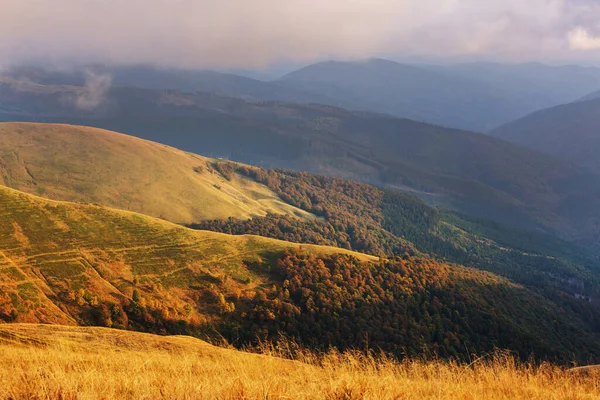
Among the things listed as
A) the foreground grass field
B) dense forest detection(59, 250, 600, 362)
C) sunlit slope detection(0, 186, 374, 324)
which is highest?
the foreground grass field

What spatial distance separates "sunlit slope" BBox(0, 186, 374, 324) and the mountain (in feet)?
0.84

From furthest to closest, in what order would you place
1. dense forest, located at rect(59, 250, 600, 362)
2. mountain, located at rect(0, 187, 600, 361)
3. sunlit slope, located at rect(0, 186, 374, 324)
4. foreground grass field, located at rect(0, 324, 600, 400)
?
dense forest, located at rect(59, 250, 600, 362) < mountain, located at rect(0, 187, 600, 361) < sunlit slope, located at rect(0, 186, 374, 324) < foreground grass field, located at rect(0, 324, 600, 400)

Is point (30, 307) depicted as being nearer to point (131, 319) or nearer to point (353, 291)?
point (131, 319)

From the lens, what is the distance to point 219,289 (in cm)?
9044

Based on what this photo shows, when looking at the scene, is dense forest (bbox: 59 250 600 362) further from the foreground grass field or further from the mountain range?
the foreground grass field

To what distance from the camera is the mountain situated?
2896 inches

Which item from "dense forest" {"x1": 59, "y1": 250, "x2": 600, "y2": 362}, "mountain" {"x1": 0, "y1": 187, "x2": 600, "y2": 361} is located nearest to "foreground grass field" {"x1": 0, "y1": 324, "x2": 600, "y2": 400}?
"dense forest" {"x1": 59, "y1": 250, "x2": 600, "y2": 362}

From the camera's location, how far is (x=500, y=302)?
494 feet

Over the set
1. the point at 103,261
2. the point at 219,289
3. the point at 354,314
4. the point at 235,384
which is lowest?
the point at 354,314

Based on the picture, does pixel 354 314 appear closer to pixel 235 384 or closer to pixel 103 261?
pixel 103 261

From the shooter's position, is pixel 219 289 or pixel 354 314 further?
pixel 354 314

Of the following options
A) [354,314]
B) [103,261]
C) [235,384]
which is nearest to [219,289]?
[103,261]

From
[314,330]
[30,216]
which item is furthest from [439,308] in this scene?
[30,216]

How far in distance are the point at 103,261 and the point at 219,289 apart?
84.1ft
